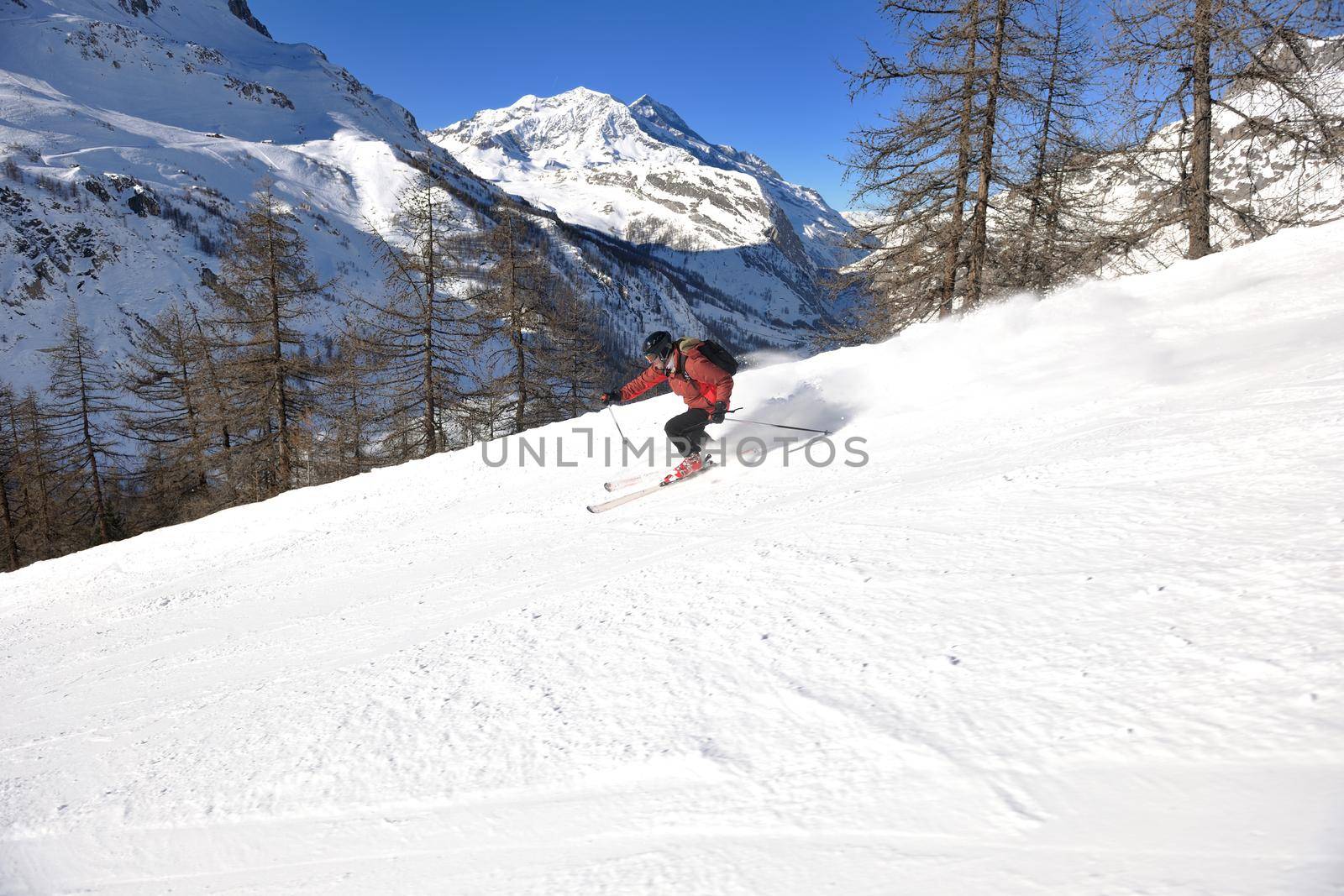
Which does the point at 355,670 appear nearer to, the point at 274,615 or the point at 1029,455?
the point at 274,615

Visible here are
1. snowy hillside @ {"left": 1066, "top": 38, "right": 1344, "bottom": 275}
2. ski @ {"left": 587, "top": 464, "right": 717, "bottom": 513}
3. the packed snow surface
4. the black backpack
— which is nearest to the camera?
the packed snow surface

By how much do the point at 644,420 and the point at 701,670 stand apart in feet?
26.0

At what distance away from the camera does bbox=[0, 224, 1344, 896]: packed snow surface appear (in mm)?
1660

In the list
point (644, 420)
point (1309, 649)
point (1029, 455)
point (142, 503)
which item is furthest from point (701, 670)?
point (142, 503)

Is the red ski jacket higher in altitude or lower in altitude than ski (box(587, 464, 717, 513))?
higher

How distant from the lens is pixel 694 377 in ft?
25.9

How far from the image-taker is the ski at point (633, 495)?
7.03m

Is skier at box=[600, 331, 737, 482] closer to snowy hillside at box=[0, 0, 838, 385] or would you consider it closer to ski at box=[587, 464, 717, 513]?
ski at box=[587, 464, 717, 513]

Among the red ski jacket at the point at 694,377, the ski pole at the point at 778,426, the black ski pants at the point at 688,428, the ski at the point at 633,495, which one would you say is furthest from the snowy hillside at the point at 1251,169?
the ski at the point at 633,495

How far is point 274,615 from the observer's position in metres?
5.79

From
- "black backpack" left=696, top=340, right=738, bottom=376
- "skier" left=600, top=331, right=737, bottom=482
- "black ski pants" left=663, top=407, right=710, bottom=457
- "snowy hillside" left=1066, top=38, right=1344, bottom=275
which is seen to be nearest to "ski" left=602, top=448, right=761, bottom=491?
"skier" left=600, top=331, right=737, bottom=482

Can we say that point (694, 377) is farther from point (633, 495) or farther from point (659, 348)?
point (633, 495)

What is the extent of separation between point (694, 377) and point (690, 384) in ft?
0.47

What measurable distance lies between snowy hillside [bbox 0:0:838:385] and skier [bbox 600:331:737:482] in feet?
45.1
